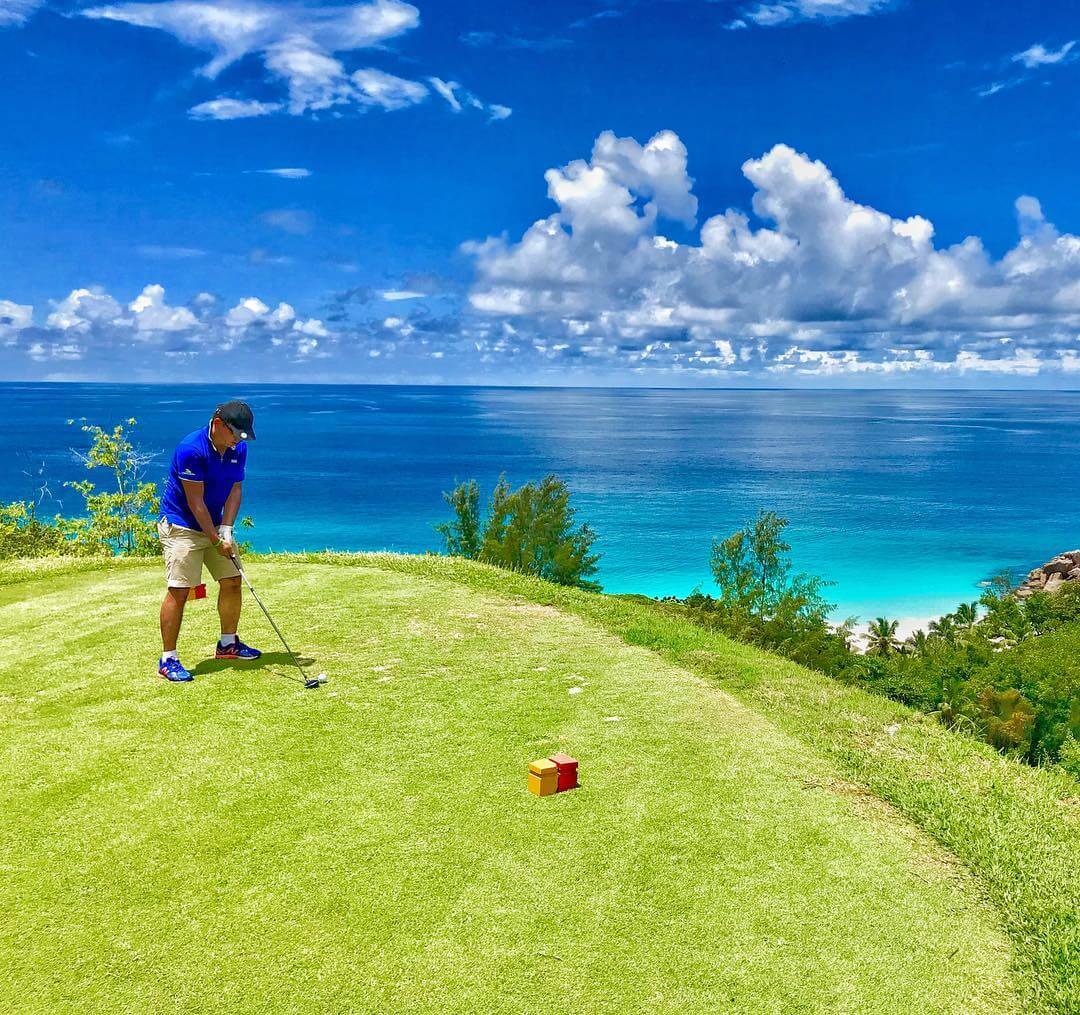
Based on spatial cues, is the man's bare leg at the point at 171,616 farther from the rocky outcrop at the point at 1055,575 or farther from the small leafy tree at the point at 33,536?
the rocky outcrop at the point at 1055,575

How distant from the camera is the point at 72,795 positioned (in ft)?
18.6

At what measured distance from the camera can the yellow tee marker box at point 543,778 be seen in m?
5.70

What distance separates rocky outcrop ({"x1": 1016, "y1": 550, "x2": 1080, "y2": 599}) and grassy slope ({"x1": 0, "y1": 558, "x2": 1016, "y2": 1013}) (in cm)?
5984

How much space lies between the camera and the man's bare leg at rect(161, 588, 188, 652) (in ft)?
26.5

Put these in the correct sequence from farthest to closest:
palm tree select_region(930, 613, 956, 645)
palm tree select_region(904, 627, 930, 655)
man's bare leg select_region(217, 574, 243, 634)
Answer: palm tree select_region(930, 613, 956, 645), palm tree select_region(904, 627, 930, 655), man's bare leg select_region(217, 574, 243, 634)

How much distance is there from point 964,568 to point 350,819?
79523 millimetres

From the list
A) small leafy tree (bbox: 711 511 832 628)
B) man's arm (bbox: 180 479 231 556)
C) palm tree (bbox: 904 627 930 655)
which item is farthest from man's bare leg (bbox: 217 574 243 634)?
small leafy tree (bbox: 711 511 832 628)

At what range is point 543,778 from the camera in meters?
5.71

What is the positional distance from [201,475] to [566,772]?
4.69 meters

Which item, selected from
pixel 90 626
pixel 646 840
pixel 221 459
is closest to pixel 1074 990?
pixel 646 840

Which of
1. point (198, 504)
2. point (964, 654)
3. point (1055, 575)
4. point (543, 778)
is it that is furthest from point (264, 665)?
point (1055, 575)

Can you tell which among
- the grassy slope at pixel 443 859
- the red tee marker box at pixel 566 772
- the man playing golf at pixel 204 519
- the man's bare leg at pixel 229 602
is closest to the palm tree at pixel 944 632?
the grassy slope at pixel 443 859

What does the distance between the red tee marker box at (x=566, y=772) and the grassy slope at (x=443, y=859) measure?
182mm

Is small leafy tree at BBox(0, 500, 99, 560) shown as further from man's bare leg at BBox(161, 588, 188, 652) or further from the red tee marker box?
the red tee marker box
